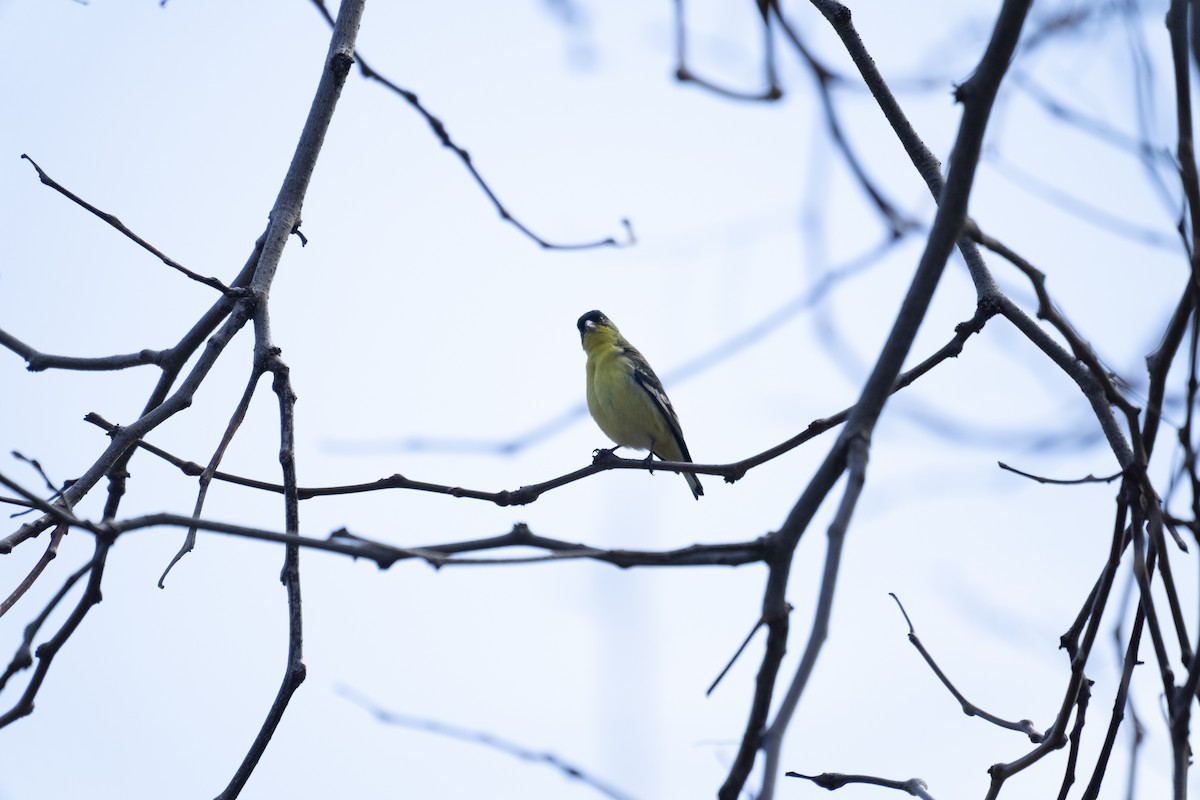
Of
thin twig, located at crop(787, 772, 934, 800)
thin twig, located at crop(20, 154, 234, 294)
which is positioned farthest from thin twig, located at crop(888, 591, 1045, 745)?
thin twig, located at crop(20, 154, 234, 294)

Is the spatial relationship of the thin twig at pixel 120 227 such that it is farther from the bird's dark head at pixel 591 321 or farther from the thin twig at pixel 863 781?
the bird's dark head at pixel 591 321

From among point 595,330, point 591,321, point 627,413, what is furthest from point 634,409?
point 591,321

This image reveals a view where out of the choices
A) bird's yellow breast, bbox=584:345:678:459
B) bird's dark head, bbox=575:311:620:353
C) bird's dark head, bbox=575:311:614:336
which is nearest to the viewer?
bird's yellow breast, bbox=584:345:678:459

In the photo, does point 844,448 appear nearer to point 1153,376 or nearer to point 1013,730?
point 1153,376

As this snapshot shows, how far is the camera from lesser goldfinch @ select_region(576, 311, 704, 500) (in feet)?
30.2

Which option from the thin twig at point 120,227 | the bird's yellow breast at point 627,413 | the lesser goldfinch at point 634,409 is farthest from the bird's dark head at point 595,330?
the thin twig at point 120,227

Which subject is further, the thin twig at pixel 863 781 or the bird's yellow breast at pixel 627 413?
the bird's yellow breast at pixel 627 413

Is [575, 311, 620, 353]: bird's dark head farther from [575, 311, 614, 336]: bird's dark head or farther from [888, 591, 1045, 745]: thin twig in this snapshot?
[888, 591, 1045, 745]: thin twig

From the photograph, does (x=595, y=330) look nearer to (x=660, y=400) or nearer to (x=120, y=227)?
(x=660, y=400)

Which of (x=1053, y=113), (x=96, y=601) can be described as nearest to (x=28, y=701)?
(x=96, y=601)

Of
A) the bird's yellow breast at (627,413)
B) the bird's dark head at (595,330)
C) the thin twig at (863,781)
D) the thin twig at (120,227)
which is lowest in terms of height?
the thin twig at (863,781)

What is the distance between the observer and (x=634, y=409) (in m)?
9.18

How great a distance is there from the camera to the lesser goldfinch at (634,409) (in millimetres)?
9211

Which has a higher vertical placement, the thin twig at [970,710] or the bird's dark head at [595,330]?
the bird's dark head at [595,330]
